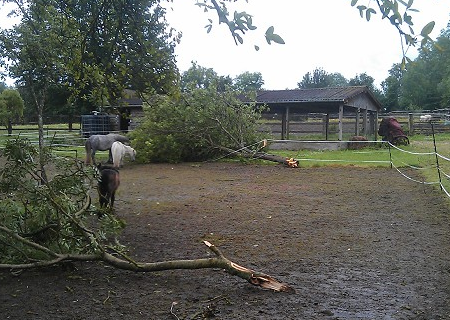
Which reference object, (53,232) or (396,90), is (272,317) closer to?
(53,232)

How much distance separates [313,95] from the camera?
A: 24016mm

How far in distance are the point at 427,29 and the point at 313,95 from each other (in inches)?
885

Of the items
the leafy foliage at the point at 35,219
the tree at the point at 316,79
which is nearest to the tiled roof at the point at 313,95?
the leafy foliage at the point at 35,219

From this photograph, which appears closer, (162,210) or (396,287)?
(396,287)

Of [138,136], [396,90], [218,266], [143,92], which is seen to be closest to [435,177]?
[143,92]

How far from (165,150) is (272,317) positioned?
13.6m

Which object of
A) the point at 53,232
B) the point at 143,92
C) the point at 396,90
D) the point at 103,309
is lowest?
the point at 103,309

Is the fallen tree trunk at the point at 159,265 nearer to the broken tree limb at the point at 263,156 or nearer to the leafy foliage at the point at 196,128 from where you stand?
the broken tree limb at the point at 263,156

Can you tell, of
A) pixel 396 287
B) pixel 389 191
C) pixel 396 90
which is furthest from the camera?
pixel 396 90

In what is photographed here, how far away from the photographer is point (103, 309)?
11.7ft

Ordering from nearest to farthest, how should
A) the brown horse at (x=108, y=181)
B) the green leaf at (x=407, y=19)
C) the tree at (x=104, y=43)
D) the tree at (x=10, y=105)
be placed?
the green leaf at (x=407, y=19) → the tree at (x=104, y=43) → the brown horse at (x=108, y=181) → the tree at (x=10, y=105)

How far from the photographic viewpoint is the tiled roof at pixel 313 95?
72.8 ft

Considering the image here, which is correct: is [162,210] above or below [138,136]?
below

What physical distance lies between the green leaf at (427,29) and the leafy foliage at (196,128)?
14246 mm
